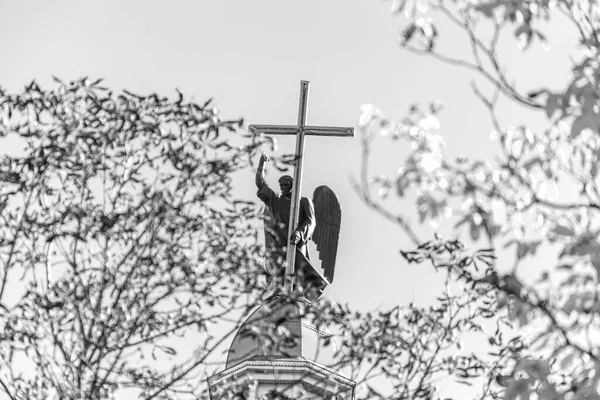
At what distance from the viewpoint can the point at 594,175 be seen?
8820 mm

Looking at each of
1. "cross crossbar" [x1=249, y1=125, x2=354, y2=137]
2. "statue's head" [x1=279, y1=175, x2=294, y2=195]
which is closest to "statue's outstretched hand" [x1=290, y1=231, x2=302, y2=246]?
"statue's head" [x1=279, y1=175, x2=294, y2=195]

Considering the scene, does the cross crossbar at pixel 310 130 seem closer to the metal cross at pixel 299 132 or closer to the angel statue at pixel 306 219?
the metal cross at pixel 299 132

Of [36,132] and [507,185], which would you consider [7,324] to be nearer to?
[36,132]

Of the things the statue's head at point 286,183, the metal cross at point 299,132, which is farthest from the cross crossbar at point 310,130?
the statue's head at point 286,183

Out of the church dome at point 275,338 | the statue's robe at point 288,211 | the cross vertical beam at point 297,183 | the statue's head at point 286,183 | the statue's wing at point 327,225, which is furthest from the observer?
the statue's wing at point 327,225

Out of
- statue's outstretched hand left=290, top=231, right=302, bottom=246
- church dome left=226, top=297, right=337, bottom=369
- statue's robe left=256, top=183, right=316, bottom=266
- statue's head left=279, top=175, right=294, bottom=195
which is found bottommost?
church dome left=226, top=297, right=337, bottom=369

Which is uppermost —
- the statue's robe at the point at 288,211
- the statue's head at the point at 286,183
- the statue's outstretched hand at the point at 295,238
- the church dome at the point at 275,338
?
the statue's head at the point at 286,183

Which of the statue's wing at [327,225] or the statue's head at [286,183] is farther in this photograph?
the statue's wing at [327,225]

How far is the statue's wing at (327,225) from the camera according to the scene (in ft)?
64.3

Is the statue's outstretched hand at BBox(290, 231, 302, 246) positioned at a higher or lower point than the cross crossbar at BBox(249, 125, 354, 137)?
lower

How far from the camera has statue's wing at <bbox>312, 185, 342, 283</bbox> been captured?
19609 mm

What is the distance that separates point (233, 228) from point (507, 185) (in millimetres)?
4612

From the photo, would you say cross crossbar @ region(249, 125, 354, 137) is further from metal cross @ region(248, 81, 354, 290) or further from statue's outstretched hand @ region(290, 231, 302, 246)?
statue's outstretched hand @ region(290, 231, 302, 246)

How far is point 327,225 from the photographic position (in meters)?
20.0
